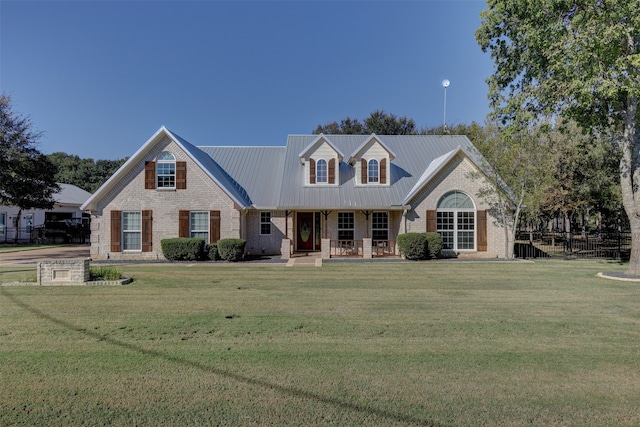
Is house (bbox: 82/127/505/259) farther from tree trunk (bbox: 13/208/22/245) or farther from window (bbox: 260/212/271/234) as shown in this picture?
tree trunk (bbox: 13/208/22/245)

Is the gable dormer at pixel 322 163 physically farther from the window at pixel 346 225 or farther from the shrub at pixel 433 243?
the shrub at pixel 433 243

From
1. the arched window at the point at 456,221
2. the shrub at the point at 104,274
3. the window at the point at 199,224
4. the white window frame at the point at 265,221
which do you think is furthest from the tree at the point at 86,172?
the arched window at the point at 456,221

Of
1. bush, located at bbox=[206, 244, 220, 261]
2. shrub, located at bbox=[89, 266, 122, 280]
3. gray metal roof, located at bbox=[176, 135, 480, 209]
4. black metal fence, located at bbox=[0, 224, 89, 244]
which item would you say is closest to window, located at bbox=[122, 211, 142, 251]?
bush, located at bbox=[206, 244, 220, 261]

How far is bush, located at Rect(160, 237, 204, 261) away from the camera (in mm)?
17781

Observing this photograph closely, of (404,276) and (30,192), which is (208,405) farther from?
(30,192)

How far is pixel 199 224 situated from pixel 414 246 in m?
10.6

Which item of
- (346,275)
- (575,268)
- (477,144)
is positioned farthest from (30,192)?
(575,268)

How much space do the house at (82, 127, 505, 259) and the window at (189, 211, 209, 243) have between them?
Answer: 2.0 inches

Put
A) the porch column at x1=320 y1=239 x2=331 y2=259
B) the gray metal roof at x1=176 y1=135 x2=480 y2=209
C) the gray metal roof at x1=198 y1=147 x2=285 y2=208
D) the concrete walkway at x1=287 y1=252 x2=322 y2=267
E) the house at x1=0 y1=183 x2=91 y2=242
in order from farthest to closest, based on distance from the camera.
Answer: the house at x1=0 y1=183 x2=91 y2=242, the gray metal roof at x1=198 y1=147 x2=285 y2=208, the gray metal roof at x1=176 y1=135 x2=480 y2=209, the porch column at x1=320 y1=239 x2=331 y2=259, the concrete walkway at x1=287 y1=252 x2=322 y2=267

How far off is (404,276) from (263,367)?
29.6 ft

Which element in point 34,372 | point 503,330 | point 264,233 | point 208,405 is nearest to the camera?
point 208,405

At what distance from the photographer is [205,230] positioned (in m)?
18.9

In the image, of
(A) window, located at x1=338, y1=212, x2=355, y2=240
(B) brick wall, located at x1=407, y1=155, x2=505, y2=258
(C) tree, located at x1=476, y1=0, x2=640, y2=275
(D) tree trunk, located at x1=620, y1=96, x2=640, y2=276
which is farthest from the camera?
(A) window, located at x1=338, y1=212, x2=355, y2=240

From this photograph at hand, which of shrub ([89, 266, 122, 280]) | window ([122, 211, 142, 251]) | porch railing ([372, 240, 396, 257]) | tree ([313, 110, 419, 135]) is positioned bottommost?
shrub ([89, 266, 122, 280])
